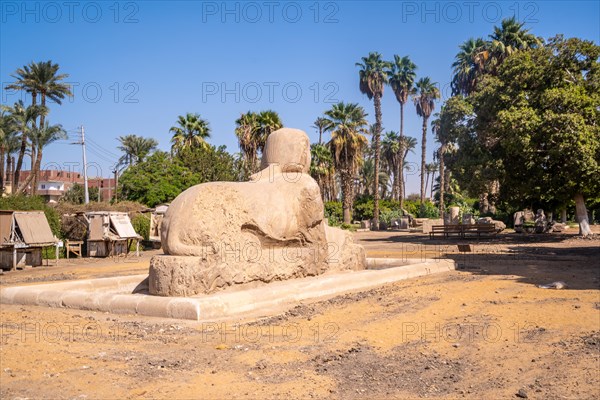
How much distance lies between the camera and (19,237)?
17.0m

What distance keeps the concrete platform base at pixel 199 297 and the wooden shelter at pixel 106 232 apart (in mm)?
10209

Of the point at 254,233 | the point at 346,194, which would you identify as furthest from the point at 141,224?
the point at 346,194

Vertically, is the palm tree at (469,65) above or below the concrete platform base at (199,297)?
above

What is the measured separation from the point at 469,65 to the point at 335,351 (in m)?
40.7

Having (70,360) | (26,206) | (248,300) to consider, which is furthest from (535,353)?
(26,206)

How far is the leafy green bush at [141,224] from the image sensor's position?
2439 cm

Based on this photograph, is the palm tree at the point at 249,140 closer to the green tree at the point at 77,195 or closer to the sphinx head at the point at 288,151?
the green tree at the point at 77,195

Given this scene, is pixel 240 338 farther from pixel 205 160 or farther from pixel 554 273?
pixel 205 160

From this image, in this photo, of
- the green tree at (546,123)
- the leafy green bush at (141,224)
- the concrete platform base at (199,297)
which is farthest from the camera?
the leafy green bush at (141,224)

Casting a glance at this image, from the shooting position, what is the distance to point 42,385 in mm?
4848

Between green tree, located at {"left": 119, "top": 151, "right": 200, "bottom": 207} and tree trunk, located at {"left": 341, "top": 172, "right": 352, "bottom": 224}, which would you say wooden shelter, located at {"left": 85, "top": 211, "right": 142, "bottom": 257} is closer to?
green tree, located at {"left": 119, "top": 151, "right": 200, "bottom": 207}

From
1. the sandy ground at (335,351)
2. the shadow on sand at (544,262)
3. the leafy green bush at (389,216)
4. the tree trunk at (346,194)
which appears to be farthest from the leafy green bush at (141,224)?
the leafy green bush at (389,216)

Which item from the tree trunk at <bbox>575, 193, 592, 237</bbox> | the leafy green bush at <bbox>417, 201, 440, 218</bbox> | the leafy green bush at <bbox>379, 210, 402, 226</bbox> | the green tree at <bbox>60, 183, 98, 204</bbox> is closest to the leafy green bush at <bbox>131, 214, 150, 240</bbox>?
the tree trunk at <bbox>575, 193, 592, 237</bbox>

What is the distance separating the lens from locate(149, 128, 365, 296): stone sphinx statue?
337 inches
